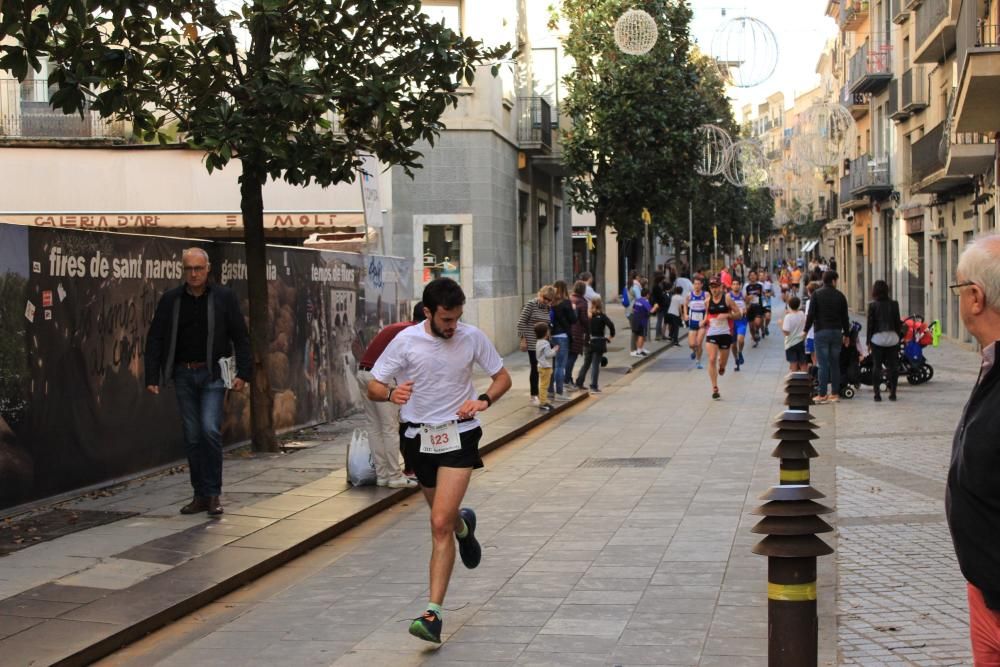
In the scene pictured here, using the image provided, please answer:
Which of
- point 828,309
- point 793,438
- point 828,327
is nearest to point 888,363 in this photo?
point 828,327

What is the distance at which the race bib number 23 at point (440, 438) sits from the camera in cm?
647

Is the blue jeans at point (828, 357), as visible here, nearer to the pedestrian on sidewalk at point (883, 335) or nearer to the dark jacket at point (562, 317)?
the pedestrian on sidewalk at point (883, 335)

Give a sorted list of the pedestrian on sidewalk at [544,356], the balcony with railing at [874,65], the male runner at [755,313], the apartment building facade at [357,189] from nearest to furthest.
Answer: the pedestrian on sidewalk at [544,356], the apartment building facade at [357,189], the male runner at [755,313], the balcony with railing at [874,65]

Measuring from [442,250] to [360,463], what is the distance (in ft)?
54.7

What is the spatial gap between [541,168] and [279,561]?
91.9ft

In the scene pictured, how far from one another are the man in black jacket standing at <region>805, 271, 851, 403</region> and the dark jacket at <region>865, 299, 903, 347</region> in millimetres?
344

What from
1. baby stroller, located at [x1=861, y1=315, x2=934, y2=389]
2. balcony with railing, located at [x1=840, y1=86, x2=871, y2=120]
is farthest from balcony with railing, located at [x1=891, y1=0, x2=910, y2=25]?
baby stroller, located at [x1=861, y1=315, x2=934, y2=389]

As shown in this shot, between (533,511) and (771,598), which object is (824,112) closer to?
(533,511)

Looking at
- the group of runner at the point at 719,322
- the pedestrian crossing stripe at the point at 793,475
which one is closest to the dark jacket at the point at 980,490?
the pedestrian crossing stripe at the point at 793,475

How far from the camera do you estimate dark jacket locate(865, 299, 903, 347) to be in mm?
18391

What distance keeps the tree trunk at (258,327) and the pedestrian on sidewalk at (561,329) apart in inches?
286

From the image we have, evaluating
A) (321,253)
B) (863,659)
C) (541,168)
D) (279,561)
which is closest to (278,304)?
(321,253)

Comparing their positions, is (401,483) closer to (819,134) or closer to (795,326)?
(795,326)

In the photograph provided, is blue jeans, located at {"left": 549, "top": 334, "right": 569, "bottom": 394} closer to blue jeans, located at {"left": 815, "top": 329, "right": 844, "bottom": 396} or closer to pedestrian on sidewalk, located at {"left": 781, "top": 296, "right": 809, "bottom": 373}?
pedestrian on sidewalk, located at {"left": 781, "top": 296, "right": 809, "bottom": 373}
